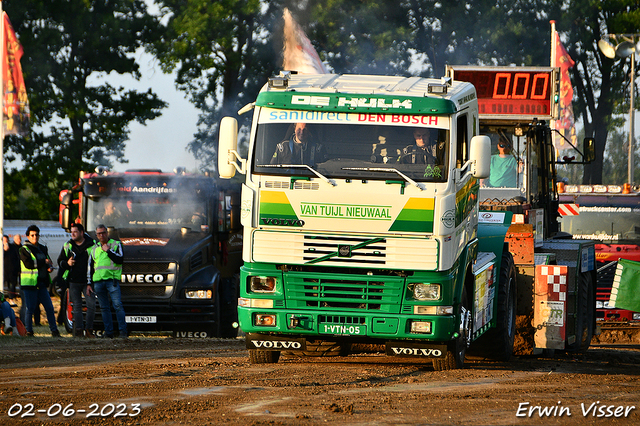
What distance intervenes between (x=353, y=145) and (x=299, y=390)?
258cm

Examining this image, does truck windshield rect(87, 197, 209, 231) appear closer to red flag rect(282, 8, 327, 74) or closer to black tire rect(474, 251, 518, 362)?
black tire rect(474, 251, 518, 362)

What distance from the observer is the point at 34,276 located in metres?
16.7

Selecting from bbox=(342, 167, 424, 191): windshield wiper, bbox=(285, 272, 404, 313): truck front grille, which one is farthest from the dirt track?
bbox=(342, 167, 424, 191): windshield wiper

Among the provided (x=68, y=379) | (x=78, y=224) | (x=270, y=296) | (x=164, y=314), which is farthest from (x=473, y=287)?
(x=78, y=224)

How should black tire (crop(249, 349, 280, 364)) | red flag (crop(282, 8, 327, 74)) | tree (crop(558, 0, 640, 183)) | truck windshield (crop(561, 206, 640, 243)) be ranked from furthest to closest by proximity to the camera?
1. tree (crop(558, 0, 640, 183))
2. red flag (crop(282, 8, 327, 74))
3. truck windshield (crop(561, 206, 640, 243))
4. black tire (crop(249, 349, 280, 364))

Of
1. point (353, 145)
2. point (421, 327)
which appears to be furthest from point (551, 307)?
point (353, 145)

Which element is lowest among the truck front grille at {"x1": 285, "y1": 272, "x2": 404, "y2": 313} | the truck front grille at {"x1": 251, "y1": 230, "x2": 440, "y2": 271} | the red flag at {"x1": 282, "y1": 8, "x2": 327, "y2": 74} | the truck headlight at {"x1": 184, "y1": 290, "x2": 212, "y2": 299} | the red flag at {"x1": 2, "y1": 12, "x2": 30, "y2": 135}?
the truck headlight at {"x1": 184, "y1": 290, "x2": 212, "y2": 299}

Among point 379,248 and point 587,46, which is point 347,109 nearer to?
point 379,248

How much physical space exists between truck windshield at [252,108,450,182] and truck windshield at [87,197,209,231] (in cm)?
702

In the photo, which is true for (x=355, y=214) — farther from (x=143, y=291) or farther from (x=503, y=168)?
(x=143, y=291)

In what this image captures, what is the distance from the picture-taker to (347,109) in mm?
9953

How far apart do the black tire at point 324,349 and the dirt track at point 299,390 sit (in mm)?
142

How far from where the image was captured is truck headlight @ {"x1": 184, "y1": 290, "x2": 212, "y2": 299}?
1623 cm

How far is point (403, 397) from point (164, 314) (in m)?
8.34
